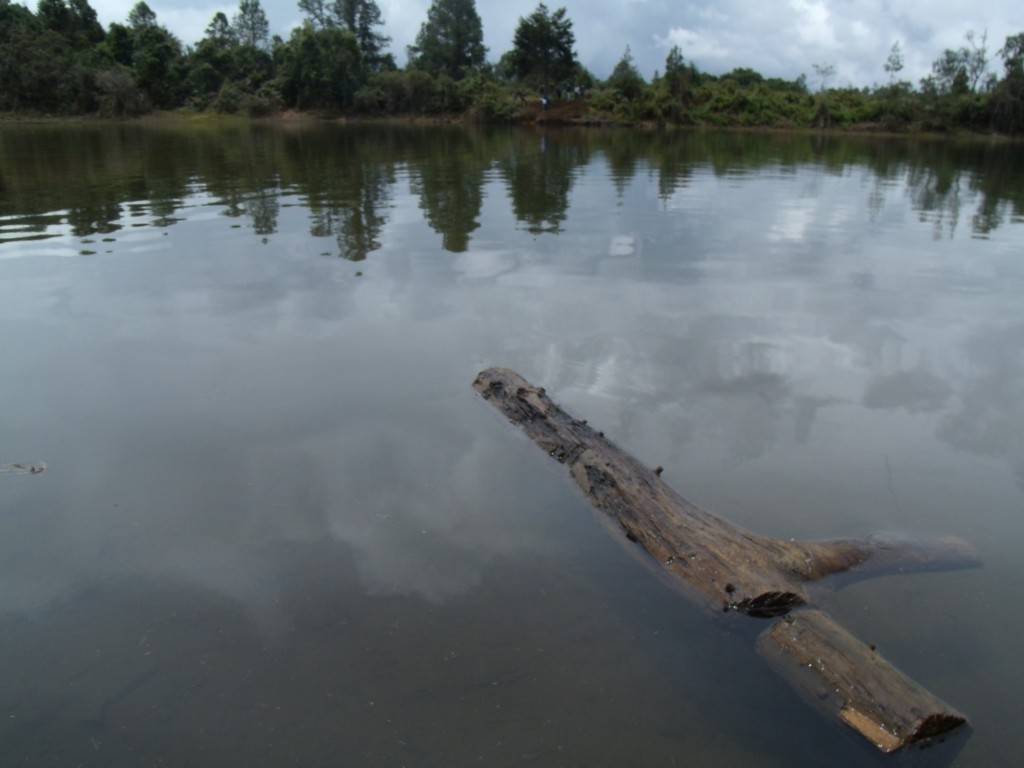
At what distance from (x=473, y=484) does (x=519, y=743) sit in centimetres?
237

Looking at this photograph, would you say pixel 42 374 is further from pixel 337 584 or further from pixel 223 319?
pixel 337 584

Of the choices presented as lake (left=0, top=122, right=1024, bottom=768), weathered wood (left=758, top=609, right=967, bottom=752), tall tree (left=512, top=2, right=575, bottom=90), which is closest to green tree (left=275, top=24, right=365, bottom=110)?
tall tree (left=512, top=2, right=575, bottom=90)

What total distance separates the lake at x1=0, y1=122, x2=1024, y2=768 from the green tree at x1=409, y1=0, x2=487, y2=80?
260 feet

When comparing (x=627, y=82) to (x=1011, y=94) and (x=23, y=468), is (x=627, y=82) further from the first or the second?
(x=23, y=468)

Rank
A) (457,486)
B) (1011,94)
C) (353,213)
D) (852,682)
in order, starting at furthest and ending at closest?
(1011,94)
(353,213)
(457,486)
(852,682)

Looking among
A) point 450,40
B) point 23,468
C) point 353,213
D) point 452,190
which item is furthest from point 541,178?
point 450,40

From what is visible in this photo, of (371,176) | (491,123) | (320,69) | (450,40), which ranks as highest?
(450,40)

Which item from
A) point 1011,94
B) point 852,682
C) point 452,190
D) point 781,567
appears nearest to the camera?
point 852,682

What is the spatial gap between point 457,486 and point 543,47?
7457 centimetres

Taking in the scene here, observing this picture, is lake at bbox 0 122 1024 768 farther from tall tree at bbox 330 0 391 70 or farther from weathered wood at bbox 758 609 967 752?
tall tree at bbox 330 0 391 70

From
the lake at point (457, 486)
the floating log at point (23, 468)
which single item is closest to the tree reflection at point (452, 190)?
the lake at point (457, 486)

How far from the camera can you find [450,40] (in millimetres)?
84938

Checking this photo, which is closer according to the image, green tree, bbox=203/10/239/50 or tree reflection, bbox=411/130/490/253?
tree reflection, bbox=411/130/490/253

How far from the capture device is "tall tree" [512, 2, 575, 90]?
70500 mm
